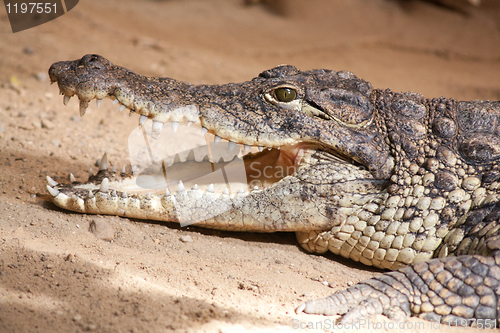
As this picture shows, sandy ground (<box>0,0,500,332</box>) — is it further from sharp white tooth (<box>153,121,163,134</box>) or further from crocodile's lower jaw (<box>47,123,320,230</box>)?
sharp white tooth (<box>153,121,163,134</box>)

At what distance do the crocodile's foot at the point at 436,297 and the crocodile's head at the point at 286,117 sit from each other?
63cm

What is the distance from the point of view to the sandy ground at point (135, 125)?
2.28 metres

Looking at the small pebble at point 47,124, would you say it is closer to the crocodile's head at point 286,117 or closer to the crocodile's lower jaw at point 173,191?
the crocodile's lower jaw at point 173,191

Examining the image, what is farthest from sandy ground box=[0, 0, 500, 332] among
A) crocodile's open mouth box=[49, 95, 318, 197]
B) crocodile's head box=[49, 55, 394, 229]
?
crocodile's head box=[49, 55, 394, 229]

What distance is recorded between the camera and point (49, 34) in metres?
7.48

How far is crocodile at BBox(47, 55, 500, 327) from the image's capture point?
287cm

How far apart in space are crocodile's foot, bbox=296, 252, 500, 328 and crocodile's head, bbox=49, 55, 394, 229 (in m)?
0.63

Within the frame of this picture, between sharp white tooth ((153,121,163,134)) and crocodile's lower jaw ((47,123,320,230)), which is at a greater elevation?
sharp white tooth ((153,121,163,134))

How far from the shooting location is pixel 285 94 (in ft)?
10.2

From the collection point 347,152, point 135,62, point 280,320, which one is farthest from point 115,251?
point 135,62

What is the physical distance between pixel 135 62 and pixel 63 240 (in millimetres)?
5065

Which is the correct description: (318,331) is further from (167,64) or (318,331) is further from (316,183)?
(167,64)

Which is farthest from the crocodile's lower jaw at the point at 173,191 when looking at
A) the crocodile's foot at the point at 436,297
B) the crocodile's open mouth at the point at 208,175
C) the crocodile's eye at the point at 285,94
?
the crocodile's foot at the point at 436,297

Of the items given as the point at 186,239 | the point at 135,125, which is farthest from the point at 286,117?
the point at 135,125
